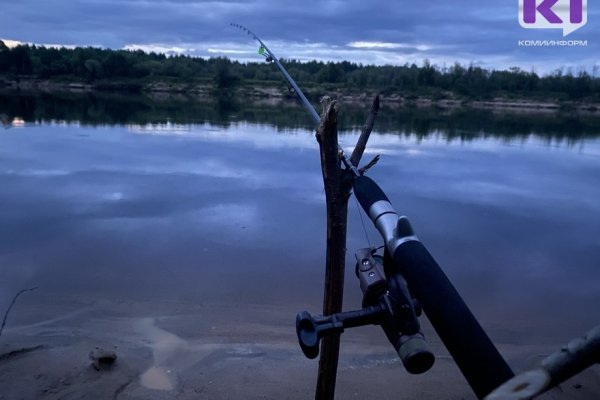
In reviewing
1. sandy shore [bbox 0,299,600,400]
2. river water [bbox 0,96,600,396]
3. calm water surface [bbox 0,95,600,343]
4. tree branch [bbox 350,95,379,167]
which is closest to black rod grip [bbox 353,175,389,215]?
river water [bbox 0,96,600,396]

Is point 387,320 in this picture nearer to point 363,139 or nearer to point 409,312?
point 409,312

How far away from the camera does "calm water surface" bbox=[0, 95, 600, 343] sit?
7.41 meters

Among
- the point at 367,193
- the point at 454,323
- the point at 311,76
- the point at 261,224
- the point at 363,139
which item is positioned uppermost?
the point at 311,76

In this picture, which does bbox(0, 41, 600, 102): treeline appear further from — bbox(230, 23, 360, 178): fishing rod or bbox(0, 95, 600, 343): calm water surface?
bbox(230, 23, 360, 178): fishing rod

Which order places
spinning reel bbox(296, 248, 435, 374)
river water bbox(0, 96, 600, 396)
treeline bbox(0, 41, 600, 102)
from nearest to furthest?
spinning reel bbox(296, 248, 435, 374)
river water bbox(0, 96, 600, 396)
treeline bbox(0, 41, 600, 102)

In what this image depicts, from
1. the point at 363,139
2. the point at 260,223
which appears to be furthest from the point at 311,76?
the point at 363,139

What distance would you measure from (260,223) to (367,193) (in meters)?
8.12

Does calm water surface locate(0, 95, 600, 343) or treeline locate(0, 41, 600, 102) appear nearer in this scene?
calm water surface locate(0, 95, 600, 343)

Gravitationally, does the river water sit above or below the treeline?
below

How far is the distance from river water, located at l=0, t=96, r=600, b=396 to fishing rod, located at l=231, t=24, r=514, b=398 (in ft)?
3.75

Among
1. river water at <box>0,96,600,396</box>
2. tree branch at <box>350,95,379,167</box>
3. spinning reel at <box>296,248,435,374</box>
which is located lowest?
river water at <box>0,96,600,396</box>

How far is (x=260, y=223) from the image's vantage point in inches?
410

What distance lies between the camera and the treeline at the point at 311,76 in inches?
2724

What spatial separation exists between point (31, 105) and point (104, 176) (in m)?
25.3
